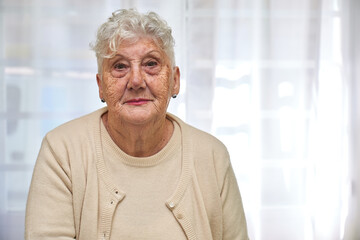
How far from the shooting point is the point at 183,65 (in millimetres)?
2881

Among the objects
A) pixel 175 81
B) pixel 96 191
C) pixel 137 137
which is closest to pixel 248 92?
pixel 175 81

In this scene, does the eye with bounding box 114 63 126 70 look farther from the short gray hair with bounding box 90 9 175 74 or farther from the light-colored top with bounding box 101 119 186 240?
the light-colored top with bounding box 101 119 186 240

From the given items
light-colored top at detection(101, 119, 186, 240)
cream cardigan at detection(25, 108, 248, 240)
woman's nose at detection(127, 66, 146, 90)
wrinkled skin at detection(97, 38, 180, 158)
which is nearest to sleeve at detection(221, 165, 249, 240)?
cream cardigan at detection(25, 108, 248, 240)

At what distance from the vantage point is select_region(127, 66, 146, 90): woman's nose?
1.31 meters

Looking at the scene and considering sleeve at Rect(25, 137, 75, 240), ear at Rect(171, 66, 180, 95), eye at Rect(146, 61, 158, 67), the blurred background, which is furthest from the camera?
the blurred background

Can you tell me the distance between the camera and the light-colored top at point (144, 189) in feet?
4.37

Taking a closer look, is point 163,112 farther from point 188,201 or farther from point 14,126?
point 14,126

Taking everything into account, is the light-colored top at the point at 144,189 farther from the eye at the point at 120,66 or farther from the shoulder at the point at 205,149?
the eye at the point at 120,66

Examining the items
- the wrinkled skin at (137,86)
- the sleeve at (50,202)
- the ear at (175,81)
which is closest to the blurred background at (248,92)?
the ear at (175,81)

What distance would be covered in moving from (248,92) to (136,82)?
171 centimetres

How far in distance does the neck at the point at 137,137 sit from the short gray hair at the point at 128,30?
0.21 meters

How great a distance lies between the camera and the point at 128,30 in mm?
1333

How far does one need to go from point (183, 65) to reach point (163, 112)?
1.52 m

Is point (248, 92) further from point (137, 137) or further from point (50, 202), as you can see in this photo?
point (50, 202)
